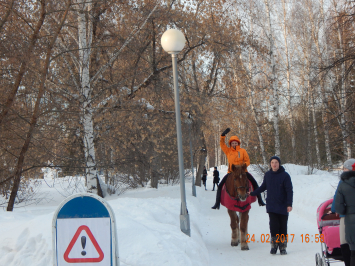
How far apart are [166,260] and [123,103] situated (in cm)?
928

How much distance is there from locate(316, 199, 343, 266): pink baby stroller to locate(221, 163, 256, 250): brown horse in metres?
2.50

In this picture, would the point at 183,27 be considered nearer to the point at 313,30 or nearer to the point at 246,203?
the point at 246,203

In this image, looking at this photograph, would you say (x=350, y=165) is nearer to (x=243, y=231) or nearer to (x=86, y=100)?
(x=243, y=231)

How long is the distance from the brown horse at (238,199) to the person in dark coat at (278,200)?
0.71 metres

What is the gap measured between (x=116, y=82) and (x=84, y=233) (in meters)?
11.1

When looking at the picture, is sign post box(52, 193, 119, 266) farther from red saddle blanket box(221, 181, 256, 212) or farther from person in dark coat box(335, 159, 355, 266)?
red saddle blanket box(221, 181, 256, 212)

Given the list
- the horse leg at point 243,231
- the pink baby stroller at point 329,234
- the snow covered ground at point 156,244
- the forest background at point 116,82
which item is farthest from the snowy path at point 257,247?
the forest background at point 116,82

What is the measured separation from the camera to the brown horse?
808 cm

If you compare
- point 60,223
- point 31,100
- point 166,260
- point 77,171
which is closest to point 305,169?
point 77,171

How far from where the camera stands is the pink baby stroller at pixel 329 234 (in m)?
5.26

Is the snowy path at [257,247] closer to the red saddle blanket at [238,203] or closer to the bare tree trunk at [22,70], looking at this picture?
the red saddle blanket at [238,203]

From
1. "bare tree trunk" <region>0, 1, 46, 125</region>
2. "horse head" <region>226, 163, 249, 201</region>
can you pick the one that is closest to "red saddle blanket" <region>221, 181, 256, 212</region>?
"horse head" <region>226, 163, 249, 201</region>

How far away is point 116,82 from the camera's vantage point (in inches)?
563

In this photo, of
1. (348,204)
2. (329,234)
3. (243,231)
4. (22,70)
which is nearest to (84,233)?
(348,204)
